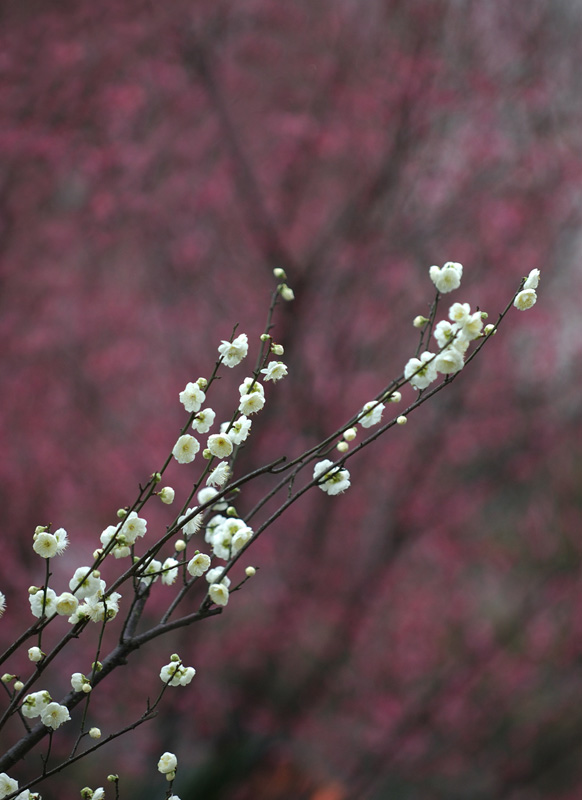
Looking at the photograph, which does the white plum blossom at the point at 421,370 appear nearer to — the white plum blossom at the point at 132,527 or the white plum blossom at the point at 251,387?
the white plum blossom at the point at 251,387

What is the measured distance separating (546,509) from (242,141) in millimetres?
3440

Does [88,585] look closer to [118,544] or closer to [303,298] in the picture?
[118,544]

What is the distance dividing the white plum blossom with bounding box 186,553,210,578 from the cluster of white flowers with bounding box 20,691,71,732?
0.97ft

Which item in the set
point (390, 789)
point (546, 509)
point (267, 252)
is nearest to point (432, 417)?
point (267, 252)

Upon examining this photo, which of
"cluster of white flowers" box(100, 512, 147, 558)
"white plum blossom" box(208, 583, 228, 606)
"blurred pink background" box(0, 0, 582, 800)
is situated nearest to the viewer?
"white plum blossom" box(208, 583, 228, 606)

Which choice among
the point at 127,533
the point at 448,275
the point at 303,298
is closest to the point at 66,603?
the point at 127,533

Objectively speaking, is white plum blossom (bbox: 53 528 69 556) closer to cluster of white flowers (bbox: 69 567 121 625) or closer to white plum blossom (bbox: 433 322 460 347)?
cluster of white flowers (bbox: 69 567 121 625)

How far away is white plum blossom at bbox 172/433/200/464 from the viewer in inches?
48.4

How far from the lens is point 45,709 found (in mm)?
1135

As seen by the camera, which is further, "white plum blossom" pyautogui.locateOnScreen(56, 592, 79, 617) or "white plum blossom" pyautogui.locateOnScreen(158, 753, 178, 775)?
"white plum blossom" pyautogui.locateOnScreen(158, 753, 178, 775)

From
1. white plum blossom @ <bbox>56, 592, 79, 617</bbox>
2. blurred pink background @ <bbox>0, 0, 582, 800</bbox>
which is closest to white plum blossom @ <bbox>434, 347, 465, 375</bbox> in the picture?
white plum blossom @ <bbox>56, 592, 79, 617</bbox>

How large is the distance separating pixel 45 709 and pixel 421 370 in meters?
0.83

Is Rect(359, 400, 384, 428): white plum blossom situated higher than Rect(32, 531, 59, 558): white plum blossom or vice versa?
Rect(32, 531, 59, 558): white plum blossom

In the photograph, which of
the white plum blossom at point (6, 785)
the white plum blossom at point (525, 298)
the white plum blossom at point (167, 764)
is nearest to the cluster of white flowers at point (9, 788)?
the white plum blossom at point (6, 785)
